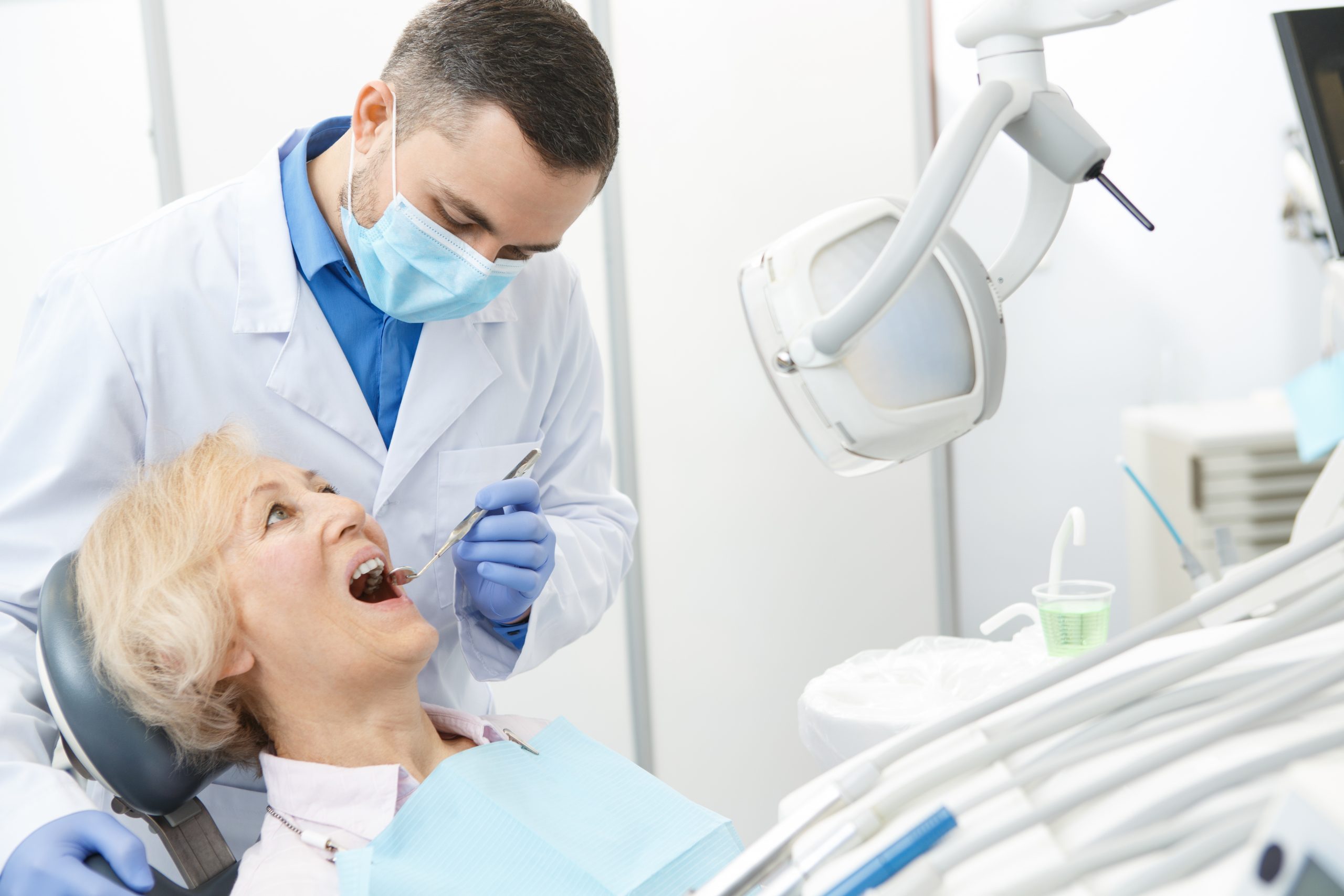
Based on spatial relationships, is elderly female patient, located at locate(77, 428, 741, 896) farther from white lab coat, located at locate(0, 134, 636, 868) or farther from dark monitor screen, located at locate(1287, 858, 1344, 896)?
dark monitor screen, located at locate(1287, 858, 1344, 896)

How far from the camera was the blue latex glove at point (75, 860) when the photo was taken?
0.89 m

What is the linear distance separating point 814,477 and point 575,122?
1.65 meters

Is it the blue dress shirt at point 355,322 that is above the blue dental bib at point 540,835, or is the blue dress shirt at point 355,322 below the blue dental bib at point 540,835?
above

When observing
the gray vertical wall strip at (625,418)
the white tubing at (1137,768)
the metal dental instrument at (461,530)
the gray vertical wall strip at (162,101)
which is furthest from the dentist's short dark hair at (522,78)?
the gray vertical wall strip at (162,101)

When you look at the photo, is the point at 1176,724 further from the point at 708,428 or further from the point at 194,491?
the point at 708,428

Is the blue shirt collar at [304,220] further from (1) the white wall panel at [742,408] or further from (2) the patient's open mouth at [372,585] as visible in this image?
(1) the white wall panel at [742,408]

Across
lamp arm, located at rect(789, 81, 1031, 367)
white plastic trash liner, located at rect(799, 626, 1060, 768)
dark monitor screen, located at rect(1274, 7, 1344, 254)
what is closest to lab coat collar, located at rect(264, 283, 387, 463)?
white plastic trash liner, located at rect(799, 626, 1060, 768)

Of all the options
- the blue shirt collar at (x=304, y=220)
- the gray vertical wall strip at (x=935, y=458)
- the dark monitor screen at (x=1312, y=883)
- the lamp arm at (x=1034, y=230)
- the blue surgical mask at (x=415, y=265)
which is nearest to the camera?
the dark monitor screen at (x=1312, y=883)

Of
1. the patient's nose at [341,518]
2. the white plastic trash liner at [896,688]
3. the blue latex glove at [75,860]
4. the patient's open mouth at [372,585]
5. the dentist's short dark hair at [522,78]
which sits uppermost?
the dentist's short dark hair at [522,78]

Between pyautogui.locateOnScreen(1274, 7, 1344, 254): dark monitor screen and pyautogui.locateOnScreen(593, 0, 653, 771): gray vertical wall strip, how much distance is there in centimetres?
170

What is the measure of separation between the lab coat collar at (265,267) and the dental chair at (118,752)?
1.19 feet

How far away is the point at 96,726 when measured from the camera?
1.02m

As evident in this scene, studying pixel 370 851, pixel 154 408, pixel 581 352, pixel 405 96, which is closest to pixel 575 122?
pixel 405 96

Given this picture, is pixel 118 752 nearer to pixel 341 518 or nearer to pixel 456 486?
pixel 341 518
